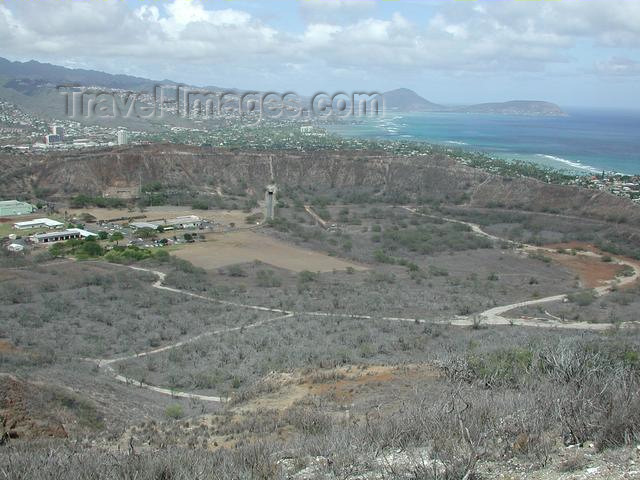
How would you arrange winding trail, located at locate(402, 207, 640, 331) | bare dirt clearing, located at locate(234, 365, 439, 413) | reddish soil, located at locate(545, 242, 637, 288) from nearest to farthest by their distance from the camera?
bare dirt clearing, located at locate(234, 365, 439, 413) < winding trail, located at locate(402, 207, 640, 331) < reddish soil, located at locate(545, 242, 637, 288)

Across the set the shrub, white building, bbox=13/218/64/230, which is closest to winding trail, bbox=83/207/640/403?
the shrub

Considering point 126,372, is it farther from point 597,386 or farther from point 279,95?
point 279,95

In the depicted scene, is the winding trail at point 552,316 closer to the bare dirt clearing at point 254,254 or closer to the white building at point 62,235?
the bare dirt clearing at point 254,254

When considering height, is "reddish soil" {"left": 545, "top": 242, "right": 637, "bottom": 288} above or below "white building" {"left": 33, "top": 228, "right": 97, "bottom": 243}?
below

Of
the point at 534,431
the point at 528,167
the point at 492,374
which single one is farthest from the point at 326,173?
the point at 534,431

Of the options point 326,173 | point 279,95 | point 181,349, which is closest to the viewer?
point 181,349

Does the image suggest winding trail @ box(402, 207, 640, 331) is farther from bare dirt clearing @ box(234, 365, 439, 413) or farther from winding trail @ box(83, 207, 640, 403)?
bare dirt clearing @ box(234, 365, 439, 413)

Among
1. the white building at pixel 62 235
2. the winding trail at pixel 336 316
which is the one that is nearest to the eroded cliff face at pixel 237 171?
the white building at pixel 62 235
